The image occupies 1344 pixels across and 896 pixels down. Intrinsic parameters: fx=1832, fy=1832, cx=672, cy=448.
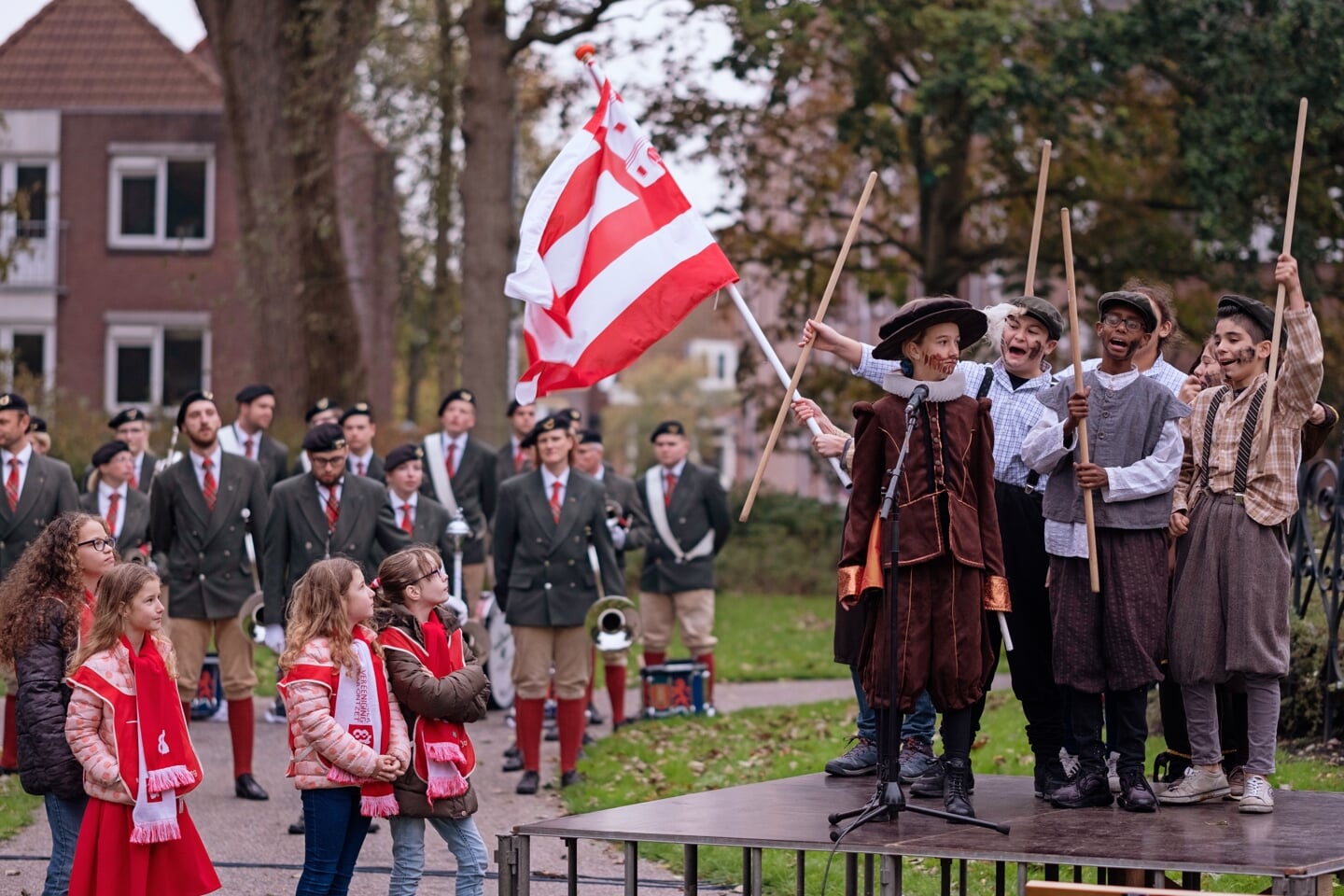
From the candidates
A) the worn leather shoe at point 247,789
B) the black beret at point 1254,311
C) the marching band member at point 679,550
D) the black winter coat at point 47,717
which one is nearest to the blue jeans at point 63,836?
the black winter coat at point 47,717

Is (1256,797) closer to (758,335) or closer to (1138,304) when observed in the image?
(1138,304)

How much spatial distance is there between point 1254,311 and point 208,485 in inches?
261

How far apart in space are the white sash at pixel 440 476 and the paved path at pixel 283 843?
190 cm

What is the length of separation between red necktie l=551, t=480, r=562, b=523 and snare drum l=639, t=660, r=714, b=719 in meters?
2.61

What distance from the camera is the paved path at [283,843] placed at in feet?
28.7

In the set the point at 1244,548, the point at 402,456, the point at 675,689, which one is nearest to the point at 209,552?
the point at 402,456

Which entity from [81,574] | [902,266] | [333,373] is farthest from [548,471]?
[902,266]

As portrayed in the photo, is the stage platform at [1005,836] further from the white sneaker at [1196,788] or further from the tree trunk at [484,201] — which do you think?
the tree trunk at [484,201]

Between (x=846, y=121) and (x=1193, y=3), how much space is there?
4.24 m

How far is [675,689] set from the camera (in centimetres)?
1398

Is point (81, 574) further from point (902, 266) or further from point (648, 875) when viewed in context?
point (902, 266)

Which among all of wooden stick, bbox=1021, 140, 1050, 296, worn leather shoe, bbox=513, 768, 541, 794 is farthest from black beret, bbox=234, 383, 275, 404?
wooden stick, bbox=1021, 140, 1050, 296

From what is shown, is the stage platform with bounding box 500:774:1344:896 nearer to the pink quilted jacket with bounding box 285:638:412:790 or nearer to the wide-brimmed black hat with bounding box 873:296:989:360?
the pink quilted jacket with bounding box 285:638:412:790

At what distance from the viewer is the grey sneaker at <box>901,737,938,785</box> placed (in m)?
7.75
